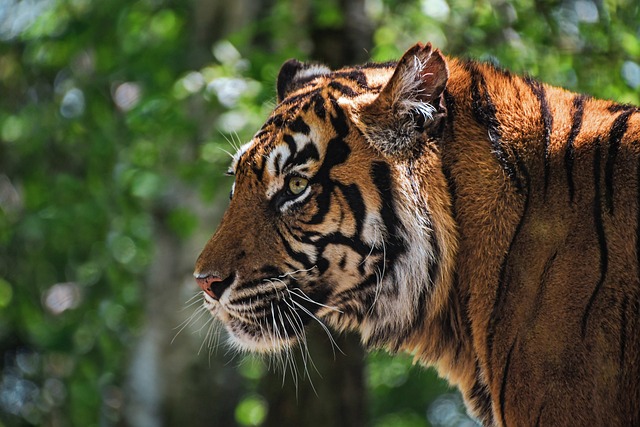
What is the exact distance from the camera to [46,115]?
10.1 meters

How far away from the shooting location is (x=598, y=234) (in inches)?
123

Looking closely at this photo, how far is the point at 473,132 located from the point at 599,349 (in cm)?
93

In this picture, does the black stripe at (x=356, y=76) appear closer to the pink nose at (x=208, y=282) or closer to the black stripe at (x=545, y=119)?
the black stripe at (x=545, y=119)

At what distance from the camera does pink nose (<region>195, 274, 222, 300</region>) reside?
12.0 ft

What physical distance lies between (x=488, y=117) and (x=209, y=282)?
122cm

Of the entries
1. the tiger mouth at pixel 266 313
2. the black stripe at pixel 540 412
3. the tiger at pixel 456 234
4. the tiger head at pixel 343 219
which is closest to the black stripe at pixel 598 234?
the tiger at pixel 456 234

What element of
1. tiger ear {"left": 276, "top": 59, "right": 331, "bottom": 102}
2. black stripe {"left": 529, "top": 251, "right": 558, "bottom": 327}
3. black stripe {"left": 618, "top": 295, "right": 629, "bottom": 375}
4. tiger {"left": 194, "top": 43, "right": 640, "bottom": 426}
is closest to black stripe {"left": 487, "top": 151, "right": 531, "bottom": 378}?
tiger {"left": 194, "top": 43, "right": 640, "bottom": 426}

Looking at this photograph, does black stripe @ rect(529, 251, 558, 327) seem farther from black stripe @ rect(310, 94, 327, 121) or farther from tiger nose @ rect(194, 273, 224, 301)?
tiger nose @ rect(194, 273, 224, 301)

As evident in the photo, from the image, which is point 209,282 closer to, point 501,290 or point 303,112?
point 303,112

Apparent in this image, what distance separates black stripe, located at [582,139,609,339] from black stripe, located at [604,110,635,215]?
0.09ft

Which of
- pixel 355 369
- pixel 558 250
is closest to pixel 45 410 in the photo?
pixel 355 369

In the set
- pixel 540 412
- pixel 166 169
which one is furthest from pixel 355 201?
pixel 166 169

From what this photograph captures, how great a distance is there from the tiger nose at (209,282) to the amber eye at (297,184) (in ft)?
1.45

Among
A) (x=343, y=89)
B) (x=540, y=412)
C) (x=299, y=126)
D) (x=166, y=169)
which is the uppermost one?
(x=343, y=89)
